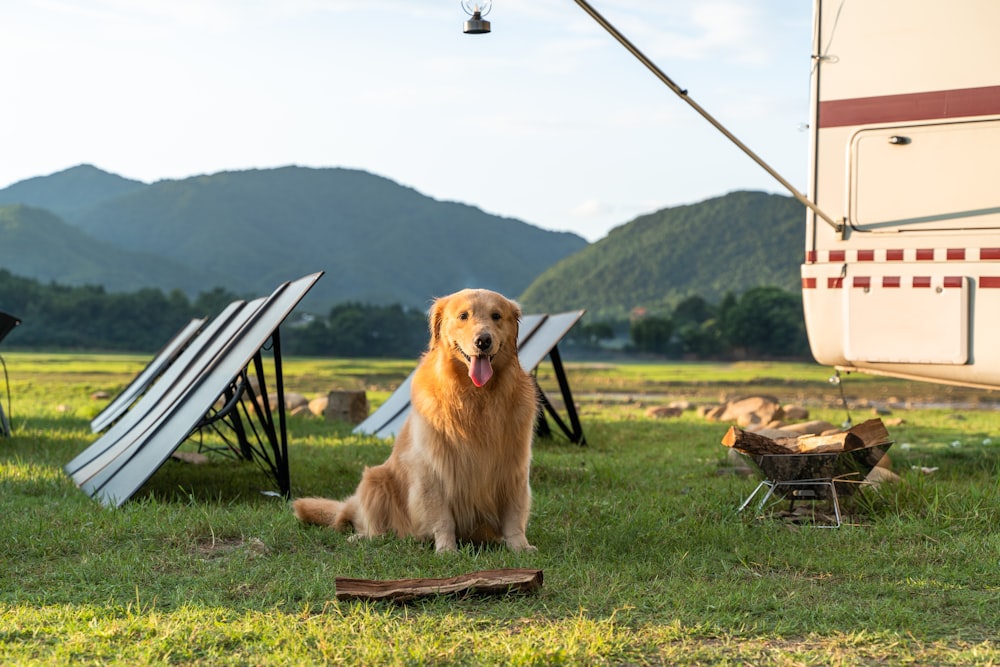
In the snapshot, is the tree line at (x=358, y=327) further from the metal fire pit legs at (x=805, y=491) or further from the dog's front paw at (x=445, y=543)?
the dog's front paw at (x=445, y=543)

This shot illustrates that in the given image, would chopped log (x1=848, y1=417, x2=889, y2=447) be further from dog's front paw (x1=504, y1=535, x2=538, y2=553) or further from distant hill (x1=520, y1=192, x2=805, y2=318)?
distant hill (x1=520, y1=192, x2=805, y2=318)

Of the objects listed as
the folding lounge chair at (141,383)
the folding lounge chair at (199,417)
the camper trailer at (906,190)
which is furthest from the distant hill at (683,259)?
the folding lounge chair at (199,417)

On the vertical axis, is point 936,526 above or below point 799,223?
below

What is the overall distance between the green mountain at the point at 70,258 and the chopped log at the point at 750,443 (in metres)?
83.6

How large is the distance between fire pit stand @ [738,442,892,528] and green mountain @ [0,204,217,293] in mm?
83752

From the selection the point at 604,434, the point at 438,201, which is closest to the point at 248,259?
the point at 438,201

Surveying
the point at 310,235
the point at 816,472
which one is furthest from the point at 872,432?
the point at 310,235

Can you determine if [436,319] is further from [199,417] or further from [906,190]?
[906,190]

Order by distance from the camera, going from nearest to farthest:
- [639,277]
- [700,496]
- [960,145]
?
[700,496] < [960,145] < [639,277]

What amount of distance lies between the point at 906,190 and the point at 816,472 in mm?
2596

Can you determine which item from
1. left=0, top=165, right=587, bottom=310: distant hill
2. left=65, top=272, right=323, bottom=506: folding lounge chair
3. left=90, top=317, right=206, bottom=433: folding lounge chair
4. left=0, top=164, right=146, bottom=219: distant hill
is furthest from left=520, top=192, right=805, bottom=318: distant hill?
left=0, top=164, right=146, bottom=219: distant hill

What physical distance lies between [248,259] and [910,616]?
11291 cm

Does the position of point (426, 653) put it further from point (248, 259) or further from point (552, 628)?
point (248, 259)

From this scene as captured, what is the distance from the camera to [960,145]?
6.85m
